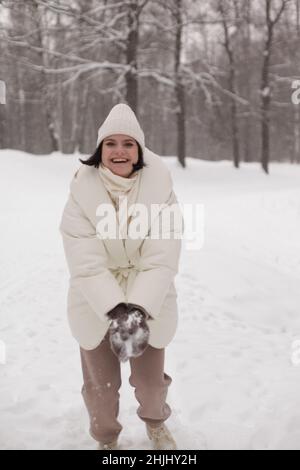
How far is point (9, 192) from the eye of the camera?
1299cm

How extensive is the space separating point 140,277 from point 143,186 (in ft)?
1.65

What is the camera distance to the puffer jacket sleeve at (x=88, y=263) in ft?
7.14

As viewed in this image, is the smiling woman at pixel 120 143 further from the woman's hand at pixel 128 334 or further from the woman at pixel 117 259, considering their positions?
the woman's hand at pixel 128 334

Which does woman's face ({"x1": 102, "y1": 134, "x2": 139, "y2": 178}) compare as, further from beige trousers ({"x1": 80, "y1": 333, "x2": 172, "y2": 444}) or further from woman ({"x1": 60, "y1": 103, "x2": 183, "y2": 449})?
beige trousers ({"x1": 80, "y1": 333, "x2": 172, "y2": 444})

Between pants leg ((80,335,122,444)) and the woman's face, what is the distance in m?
0.90

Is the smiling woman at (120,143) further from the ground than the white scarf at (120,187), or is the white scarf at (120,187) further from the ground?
the smiling woman at (120,143)

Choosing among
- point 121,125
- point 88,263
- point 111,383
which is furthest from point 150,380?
point 121,125

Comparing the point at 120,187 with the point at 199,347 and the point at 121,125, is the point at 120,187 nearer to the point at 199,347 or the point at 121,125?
the point at 121,125

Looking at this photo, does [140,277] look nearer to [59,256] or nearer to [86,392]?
[86,392]

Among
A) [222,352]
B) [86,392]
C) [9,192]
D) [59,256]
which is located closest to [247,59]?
[9,192]

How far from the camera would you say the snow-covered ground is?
2.93m

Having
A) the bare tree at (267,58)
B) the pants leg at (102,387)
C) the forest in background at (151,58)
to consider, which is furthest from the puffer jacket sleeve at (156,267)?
the bare tree at (267,58)

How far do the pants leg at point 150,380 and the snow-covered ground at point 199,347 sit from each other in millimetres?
413
